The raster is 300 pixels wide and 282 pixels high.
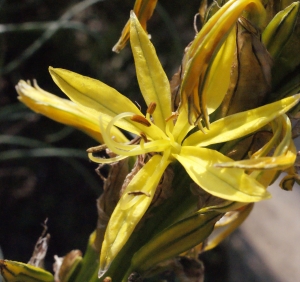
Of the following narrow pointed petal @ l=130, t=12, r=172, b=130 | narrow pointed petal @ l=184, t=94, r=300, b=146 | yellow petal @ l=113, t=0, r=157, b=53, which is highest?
yellow petal @ l=113, t=0, r=157, b=53

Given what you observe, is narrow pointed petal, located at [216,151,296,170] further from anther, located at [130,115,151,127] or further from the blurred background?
the blurred background

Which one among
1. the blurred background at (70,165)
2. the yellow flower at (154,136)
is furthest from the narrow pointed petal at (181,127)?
the blurred background at (70,165)

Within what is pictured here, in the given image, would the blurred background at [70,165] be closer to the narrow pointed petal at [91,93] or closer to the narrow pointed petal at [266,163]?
the narrow pointed petal at [91,93]

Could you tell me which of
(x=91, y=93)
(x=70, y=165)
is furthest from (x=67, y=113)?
(x=70, y=165)

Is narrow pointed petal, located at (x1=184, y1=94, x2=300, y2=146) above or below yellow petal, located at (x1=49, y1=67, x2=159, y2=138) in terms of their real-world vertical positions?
below

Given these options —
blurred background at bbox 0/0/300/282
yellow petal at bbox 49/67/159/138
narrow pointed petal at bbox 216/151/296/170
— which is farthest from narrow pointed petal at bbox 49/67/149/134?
blurred background at bbox 0/0/300/282
